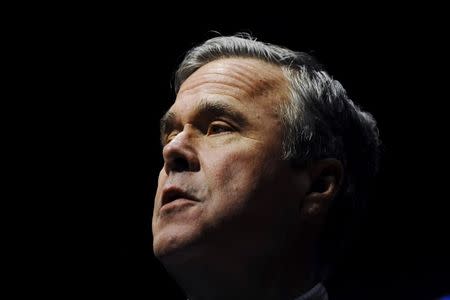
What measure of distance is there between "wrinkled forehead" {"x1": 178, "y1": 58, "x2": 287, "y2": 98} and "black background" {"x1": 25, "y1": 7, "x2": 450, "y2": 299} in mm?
585

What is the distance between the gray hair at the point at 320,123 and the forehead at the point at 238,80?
0.10 feet

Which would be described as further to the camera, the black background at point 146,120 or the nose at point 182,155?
the black background at point 146,120

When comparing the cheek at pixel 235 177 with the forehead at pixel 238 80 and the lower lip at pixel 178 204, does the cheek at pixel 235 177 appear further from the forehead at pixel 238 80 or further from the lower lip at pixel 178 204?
the forehead at pixel 238 80

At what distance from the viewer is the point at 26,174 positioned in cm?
233

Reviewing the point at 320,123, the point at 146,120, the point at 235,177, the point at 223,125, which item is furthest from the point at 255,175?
the point at 146,120

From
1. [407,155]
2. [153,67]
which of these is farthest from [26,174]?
[407,155]

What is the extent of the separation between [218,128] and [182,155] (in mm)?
120

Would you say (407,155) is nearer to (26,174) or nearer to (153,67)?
(153,67)

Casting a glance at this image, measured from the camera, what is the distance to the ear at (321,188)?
1.56m

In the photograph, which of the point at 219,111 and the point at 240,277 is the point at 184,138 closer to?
the point at 219,111

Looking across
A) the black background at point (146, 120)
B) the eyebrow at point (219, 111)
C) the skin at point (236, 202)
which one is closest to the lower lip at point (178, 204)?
the skin at point (236, 202)

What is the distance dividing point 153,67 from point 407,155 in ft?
3.25

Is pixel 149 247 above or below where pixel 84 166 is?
below

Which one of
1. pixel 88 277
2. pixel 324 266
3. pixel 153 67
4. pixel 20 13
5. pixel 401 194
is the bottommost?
pixel 88 277
